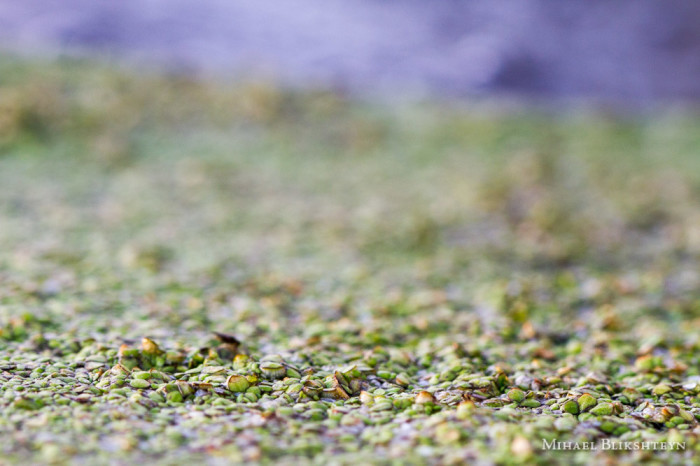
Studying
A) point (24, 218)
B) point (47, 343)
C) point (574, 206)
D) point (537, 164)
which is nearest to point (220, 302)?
point (47, 343)

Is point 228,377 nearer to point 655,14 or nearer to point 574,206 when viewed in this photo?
point 574,206

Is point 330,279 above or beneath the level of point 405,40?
beneath

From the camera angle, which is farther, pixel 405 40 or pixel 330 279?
pixel 405 40

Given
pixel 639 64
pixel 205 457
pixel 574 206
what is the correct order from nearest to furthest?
pixel 205 457 < pixel 574 206 < pixel 639 64

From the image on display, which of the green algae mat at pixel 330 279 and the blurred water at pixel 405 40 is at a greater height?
the blurred water at pixel 405 40

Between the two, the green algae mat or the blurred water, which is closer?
the green algae mat
